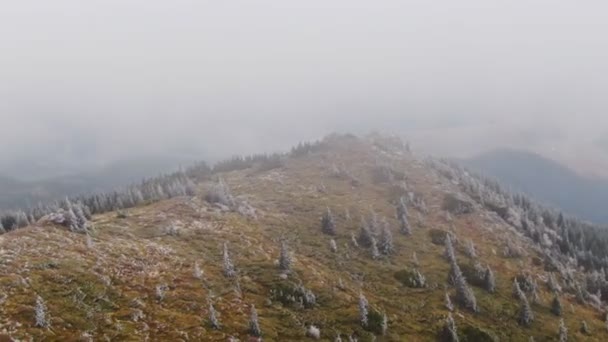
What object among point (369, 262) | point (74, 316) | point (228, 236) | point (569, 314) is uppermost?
point (74, 316)

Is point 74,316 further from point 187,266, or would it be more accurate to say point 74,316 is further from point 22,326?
point 187,266

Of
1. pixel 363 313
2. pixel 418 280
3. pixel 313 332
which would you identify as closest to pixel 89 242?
pixel 313 332

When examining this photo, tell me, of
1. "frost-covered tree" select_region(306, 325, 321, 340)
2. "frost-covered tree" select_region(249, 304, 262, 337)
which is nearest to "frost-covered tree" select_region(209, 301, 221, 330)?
"frost-covered tree" select_region(249, 304, 262, 337)

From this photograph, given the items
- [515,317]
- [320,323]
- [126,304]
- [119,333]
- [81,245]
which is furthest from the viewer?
[515,317]

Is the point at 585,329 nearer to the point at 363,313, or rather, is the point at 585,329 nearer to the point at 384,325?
the point at 384,325

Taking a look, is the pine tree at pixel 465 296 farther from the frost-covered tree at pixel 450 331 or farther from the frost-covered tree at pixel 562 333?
the frost-covered tree at pixel 450 331

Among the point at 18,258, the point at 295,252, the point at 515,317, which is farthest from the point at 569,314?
the point at 18,258

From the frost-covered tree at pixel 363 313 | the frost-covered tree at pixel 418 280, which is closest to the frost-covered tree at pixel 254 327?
the frost-covered tree at pixel 363 313

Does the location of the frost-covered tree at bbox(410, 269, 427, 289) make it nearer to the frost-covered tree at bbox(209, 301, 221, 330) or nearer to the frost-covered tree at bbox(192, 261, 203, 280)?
the frost-covered tree at bbox(192, 261, 203, 280)
